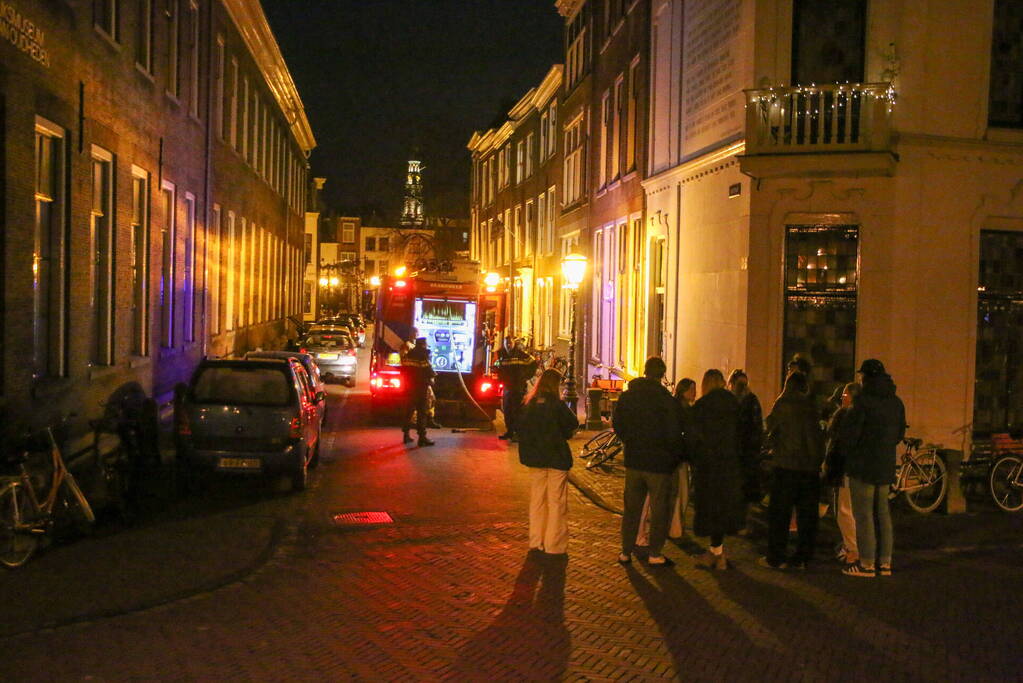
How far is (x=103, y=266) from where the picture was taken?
15.3 m

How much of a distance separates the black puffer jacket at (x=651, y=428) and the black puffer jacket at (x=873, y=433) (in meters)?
1.53

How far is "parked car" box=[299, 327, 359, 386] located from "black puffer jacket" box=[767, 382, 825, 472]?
2238 cm

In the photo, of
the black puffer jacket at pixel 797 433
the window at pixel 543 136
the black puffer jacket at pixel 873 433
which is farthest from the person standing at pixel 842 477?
the window at pixel 543 136

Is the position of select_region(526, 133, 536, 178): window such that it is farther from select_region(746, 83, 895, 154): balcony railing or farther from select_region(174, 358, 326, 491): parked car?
select_region(174, 358, 326, 491): parked car

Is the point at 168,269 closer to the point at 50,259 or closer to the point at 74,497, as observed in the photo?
the point at 50,259

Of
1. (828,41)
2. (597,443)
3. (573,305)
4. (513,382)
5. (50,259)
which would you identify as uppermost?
(828,41)

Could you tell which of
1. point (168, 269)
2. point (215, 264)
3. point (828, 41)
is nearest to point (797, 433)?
point (828, 41)

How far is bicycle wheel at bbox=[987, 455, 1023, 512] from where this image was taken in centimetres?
1242

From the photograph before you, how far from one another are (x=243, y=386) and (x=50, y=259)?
2916mm

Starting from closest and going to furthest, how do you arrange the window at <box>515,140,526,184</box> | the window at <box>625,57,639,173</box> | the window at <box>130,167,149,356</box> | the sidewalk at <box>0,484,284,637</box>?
the sidewalk at <box>0,484,284,637</box> < the window at <box>130,167,149,356</box> < the window at <box>625,57,639,173</box> < the window at <box>515,140,526,184</box>

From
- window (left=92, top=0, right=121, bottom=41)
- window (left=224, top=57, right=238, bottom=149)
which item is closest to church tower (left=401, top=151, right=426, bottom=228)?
window (left=224, top=57, right=238, bottom=149)

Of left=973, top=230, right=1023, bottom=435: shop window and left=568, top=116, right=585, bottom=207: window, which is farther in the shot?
left=568, top=116, right=585, bottom=207: window

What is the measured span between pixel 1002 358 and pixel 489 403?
10987mm

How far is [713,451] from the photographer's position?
357 inches
